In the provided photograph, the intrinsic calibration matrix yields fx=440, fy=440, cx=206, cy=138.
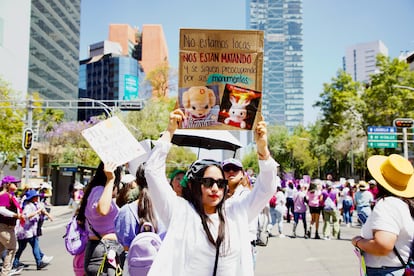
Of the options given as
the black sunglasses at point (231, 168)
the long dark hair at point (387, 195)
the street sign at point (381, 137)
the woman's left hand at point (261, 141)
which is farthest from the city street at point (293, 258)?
the street sign at point (381, 137)

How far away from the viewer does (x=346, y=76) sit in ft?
137

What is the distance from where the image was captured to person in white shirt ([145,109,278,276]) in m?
2.59

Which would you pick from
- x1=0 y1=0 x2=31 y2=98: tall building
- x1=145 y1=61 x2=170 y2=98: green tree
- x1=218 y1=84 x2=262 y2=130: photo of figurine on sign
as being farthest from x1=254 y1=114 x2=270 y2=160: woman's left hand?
x1=0 y1=0 x2=31 y2=98: tall building

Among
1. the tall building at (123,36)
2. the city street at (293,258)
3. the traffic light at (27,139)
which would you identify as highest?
the tall building at (123,36)

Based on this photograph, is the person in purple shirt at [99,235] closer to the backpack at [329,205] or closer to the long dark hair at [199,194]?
the long dark hair at [199,194]

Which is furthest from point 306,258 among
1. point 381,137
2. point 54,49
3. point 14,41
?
point 54,49

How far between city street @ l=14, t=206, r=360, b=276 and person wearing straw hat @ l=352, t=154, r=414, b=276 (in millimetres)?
5390

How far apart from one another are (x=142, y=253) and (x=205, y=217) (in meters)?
0.82

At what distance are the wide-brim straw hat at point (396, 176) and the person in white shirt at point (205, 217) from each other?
1.00 m

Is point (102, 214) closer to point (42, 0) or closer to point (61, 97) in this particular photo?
point (42, 0)

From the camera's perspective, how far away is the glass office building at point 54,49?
73.6 meters

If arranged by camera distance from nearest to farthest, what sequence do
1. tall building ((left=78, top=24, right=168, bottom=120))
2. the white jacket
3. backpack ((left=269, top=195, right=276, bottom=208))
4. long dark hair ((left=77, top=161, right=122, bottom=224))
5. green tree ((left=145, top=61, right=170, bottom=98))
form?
the white jacket < long dark hair ((left=77, top=161, right=122, bottom=224)) < backpack ((left=269, top=195, right=276, bottom=208)) < green tree ((left=145, top=61, right=170, bottom=98)) < tall building ((left=78, top=24, right=168, bottom=120))

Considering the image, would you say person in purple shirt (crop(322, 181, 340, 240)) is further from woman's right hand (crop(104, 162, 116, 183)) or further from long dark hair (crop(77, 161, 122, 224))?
woman's right hand (crop(104, 162, 116, 183))

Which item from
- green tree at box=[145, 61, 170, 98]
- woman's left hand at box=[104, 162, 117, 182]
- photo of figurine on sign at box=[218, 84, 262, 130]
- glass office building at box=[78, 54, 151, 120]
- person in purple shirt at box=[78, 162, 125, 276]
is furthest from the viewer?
glass office building at box=[78, 54, 151, 120]
